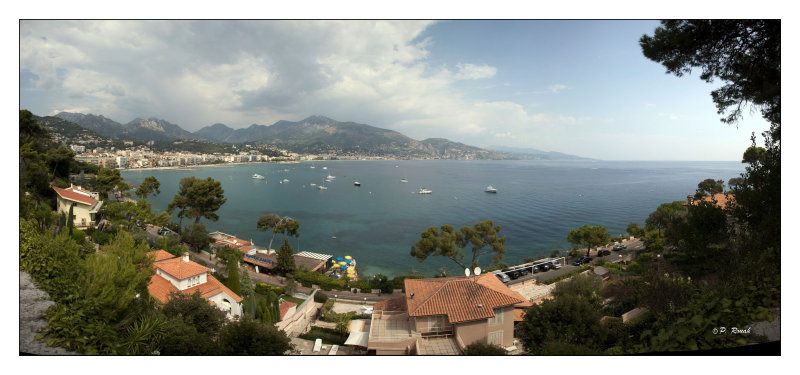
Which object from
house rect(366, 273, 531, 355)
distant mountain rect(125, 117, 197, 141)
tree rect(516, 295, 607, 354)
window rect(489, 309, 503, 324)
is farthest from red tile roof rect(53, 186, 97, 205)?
distant mountain rect(125, 117, 197, 141)

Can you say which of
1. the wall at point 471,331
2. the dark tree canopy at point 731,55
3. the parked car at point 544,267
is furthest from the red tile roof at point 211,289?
the parked car at point 544,267

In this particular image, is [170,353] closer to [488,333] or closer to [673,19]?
[488,333]

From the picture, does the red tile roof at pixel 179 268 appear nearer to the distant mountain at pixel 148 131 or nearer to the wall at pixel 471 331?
the wall at pixel 471 331

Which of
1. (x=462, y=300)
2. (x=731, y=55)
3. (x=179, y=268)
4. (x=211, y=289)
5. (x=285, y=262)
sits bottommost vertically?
(x=285, y=262)

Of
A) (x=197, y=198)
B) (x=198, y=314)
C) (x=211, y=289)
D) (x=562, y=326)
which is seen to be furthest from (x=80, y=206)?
(x=562, y=326)

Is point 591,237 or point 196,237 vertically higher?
point 591,237

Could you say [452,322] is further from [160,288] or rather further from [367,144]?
[367,144]

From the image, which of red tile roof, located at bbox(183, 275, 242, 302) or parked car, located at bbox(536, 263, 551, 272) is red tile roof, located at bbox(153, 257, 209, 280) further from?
parked car, located at bbox(536, 263, 551, 272)
